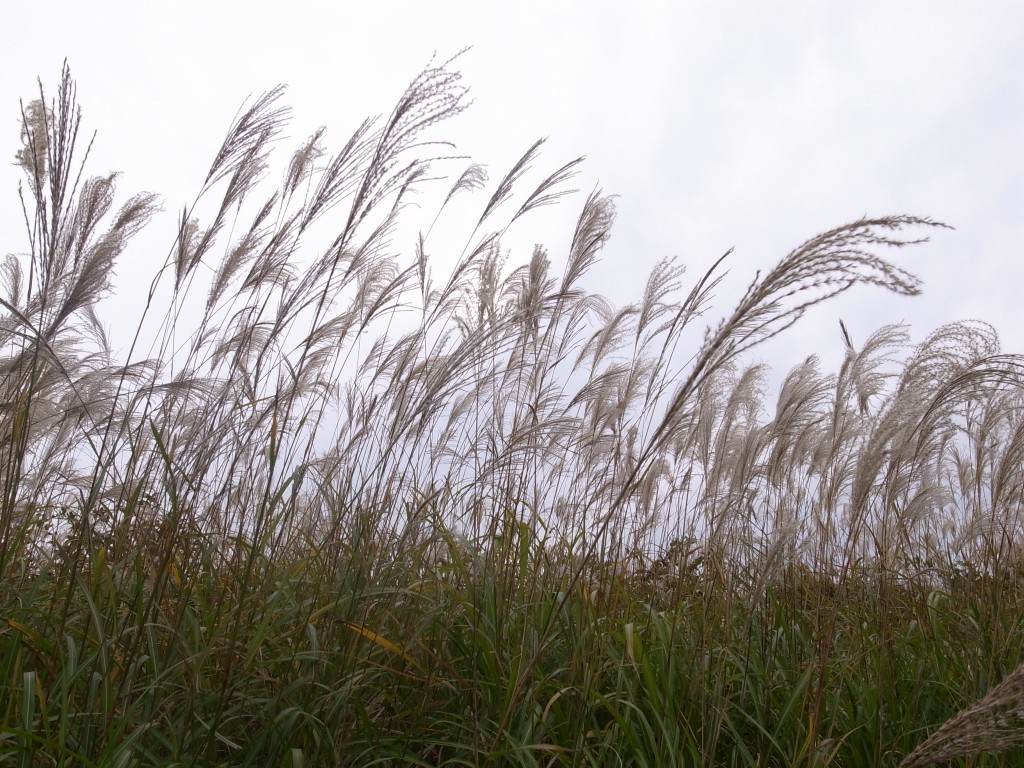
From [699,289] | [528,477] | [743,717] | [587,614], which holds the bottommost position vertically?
[743,717]

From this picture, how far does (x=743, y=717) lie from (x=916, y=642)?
1098 mm

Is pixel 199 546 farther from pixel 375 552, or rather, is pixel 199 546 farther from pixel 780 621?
pixel 780 621

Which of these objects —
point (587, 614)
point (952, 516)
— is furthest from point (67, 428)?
point (952, 516)

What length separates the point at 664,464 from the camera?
452cm

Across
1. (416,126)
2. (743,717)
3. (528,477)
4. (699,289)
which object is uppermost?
(416,126)

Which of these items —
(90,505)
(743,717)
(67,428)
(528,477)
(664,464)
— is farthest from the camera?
(664,464)

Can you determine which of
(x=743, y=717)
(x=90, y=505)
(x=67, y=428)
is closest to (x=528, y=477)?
→ (x=743, y=717)

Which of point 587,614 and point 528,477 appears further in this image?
point 528,477

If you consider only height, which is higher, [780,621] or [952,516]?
[952,516]

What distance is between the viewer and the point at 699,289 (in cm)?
185

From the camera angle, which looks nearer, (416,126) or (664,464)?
(416,126)

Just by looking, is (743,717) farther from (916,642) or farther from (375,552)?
(375,552)

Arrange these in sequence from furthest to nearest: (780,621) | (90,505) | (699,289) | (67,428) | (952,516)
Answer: (952,516)
(67,428)
(780,621)
(699,289)
(90,505)

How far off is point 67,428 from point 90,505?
2.24 metres
